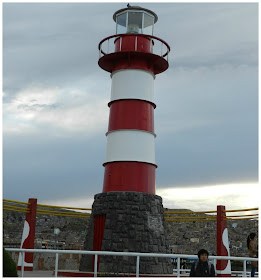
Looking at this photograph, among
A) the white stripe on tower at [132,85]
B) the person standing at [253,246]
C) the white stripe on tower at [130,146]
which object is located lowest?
→ the person standing at [253,246]

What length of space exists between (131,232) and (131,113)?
4330 millimetres

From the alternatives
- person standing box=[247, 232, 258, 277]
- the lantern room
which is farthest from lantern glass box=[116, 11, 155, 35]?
person standing box=[247, 232, 258, 277]

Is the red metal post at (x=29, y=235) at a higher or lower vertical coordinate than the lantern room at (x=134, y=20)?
lower

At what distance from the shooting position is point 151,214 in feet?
51.1

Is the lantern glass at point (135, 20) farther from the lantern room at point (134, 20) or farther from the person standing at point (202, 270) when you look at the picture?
the person standing at point (202, 270)

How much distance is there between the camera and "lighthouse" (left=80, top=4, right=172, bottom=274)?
15039 mm

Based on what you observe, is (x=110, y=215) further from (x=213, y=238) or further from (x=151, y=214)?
(x=213, y=238)

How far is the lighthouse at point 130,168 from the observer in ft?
49.3

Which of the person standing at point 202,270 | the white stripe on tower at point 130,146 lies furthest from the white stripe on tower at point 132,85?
the person standing at point 202,270

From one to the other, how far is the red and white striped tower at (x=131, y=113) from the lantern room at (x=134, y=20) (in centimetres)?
30

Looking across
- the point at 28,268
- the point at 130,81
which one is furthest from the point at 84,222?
the point at 130,81

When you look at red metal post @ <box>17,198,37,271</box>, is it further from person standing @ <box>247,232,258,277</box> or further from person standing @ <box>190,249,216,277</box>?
→ person standing @ <box>190,249,216,277</box>

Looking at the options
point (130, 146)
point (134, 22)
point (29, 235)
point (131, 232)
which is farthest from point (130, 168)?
point (134, 22)

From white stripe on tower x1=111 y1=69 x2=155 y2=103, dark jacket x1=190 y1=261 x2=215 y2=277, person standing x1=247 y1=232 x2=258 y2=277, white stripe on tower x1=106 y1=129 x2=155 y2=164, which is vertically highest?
white stripe on tower x1=111 y1=69 x2=155 y2=103
